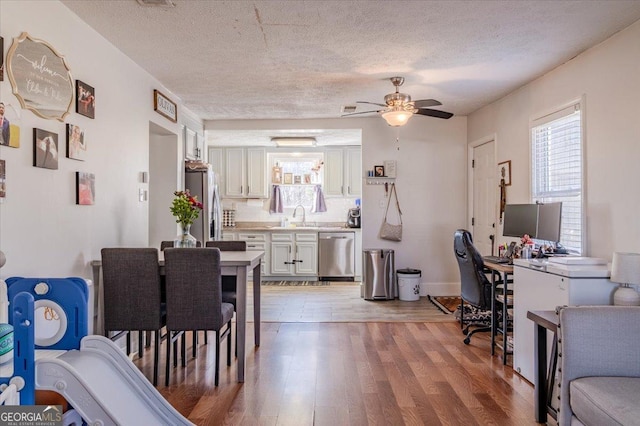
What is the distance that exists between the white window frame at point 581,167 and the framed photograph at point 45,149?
3766 millimetres

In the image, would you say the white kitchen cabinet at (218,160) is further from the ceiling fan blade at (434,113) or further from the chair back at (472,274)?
the chair back at (472,274)

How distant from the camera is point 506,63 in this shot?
11.9 ft

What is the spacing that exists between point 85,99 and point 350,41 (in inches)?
76.2

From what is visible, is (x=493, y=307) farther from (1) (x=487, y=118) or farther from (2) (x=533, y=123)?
(1) (x=487, y=118)

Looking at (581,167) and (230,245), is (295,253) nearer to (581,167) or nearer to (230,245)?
(230,245)

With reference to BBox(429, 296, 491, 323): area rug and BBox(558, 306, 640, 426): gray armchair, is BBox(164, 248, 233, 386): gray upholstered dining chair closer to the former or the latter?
BBox(558, 306, 640, 426): gray armchair

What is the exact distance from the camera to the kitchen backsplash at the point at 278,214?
25.5ft

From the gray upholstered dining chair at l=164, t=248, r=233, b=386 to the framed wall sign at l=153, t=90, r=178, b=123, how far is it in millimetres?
1940

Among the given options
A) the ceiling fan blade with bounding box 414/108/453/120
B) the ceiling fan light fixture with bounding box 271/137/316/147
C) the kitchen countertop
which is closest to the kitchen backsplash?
the kitchen countertop

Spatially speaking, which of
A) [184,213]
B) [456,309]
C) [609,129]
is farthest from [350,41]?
[456,309]

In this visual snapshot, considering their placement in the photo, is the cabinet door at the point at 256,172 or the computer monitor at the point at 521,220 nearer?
the computer monitor at the point at 521,220

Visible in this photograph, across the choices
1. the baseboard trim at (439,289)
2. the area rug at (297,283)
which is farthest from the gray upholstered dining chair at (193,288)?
the area rug at (297,283)

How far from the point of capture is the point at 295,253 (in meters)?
7.07

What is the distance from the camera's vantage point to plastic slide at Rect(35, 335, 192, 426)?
57.6 inches
